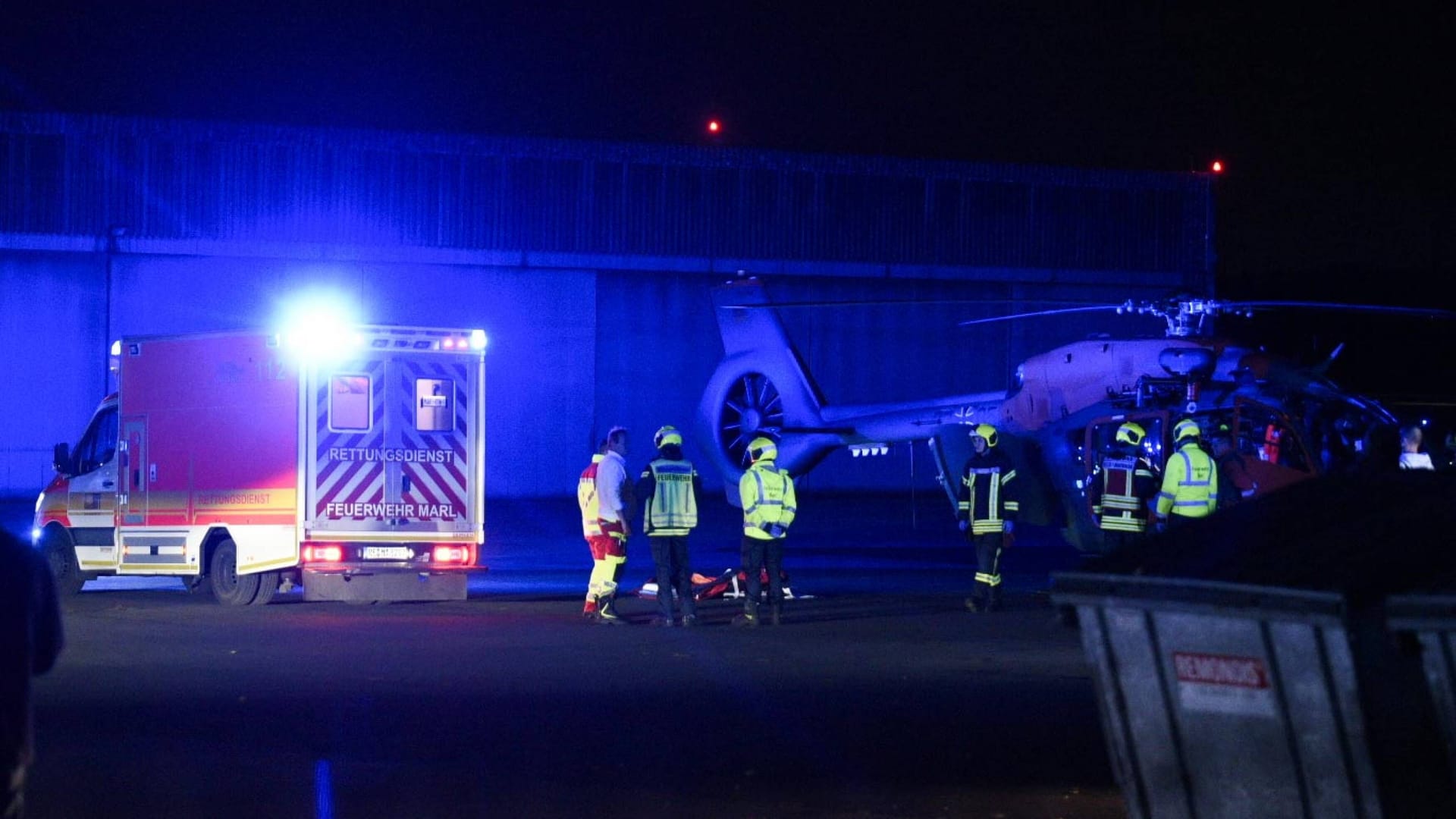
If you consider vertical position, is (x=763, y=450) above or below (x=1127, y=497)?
above

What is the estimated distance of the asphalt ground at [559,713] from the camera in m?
7.95

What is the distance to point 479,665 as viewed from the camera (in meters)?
12.3

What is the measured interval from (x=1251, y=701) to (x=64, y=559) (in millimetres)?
15495

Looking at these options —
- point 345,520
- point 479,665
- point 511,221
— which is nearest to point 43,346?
point 511,221

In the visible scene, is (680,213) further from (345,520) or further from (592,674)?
(592,674)

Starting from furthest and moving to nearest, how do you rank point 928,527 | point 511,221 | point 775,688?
1. point 511,221
2. point 928,527
3. point 775,688

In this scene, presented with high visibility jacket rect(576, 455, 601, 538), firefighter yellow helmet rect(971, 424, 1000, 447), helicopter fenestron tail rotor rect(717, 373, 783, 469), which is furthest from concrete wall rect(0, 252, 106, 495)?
firefighter yellow helmet rect(971, 424, 1000, 447)

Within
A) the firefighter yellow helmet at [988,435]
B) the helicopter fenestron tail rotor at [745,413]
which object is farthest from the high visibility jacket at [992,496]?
the helicopter fenestron tail rotor at [745,413]

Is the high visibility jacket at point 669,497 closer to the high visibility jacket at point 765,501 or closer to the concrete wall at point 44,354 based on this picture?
the high visibility jacket at point 765,501

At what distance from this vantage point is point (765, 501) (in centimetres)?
1534

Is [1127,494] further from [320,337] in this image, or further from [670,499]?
[320,337]

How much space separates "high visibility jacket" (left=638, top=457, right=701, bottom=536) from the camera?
15172 millimetres

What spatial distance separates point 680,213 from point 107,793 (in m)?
29.4

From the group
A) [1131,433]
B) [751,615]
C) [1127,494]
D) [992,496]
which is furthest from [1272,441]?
[751,615]
